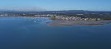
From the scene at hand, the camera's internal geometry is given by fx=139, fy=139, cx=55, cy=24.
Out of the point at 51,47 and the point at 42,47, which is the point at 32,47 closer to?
the point at 42,47

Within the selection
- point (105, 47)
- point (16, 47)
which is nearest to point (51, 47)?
point (16, 47)

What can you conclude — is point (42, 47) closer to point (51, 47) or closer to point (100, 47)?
point (51, 47)

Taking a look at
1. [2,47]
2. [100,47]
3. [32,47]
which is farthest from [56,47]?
[2,47]

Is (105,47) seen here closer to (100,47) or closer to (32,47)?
(100,47)

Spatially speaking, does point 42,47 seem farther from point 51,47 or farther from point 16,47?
point 16,47

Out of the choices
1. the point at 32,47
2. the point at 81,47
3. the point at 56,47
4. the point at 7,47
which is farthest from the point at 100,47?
the point at 7,47
